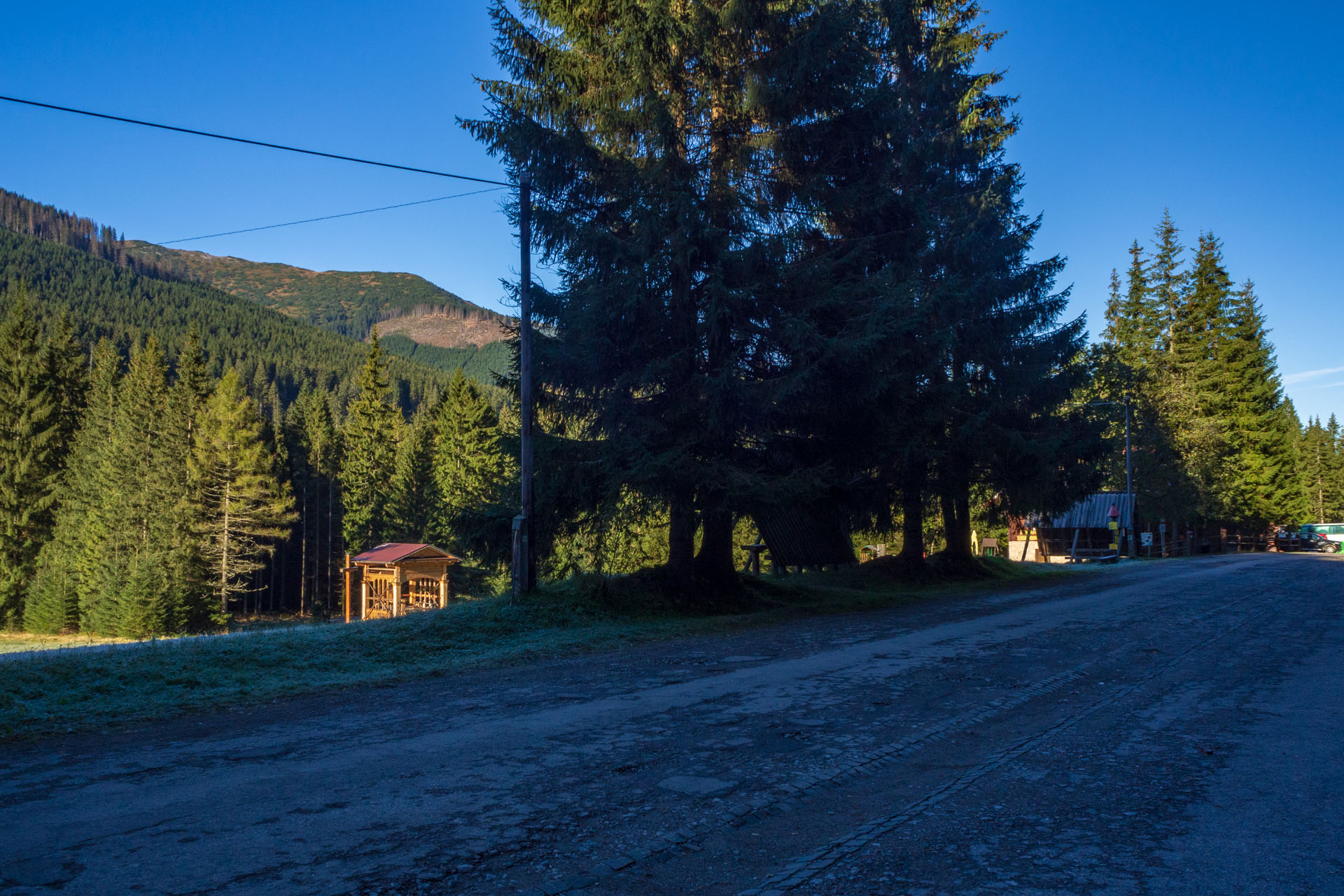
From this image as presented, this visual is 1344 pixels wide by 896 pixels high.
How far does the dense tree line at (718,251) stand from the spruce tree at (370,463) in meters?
39.8

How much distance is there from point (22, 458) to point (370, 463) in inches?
721

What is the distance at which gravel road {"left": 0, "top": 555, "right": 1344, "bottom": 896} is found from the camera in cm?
346

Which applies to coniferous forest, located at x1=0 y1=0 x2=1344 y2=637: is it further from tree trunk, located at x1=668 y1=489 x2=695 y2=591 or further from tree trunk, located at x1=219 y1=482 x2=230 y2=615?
tree trunk, located at x1=219 y1=482 x2=230 y2=615

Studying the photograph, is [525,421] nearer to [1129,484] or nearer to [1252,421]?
[1129,484]

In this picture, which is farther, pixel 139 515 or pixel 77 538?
pixel 77 538

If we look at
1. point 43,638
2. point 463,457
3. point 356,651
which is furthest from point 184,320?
point 356,651

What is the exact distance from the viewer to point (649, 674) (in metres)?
8.13

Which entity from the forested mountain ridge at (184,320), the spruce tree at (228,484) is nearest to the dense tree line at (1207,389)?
the spruce tree at (228,484)

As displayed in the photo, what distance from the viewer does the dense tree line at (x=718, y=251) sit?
41.5 feet

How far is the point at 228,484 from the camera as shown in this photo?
1770 inches

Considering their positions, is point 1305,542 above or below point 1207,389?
below

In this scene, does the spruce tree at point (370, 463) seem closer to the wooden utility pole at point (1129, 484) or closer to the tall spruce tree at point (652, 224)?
the tall spruce tree at point (652, 224)

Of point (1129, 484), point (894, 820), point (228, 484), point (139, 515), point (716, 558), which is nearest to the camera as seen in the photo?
point (894, 820)

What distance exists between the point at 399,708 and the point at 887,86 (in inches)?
533
